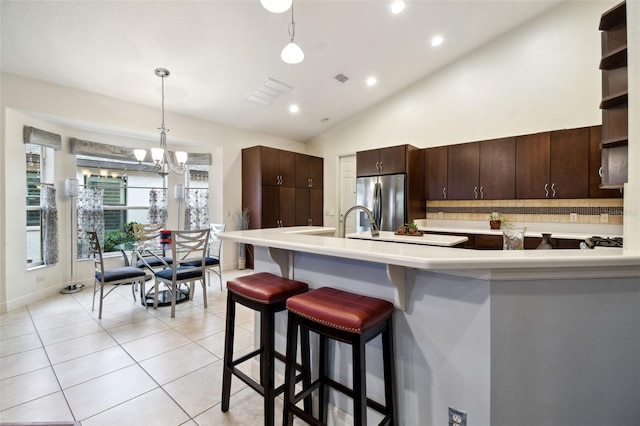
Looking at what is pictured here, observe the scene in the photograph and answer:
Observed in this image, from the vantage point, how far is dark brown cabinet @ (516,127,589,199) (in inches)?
133

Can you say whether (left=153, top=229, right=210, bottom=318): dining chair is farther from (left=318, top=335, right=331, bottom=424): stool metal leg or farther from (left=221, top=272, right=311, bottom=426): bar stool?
(left=318, top=335, right=331, bottom=424): stool metal leg

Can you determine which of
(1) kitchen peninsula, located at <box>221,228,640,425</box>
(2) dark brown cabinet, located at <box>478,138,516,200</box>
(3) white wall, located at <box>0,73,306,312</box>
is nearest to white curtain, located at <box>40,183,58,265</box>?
(3) white wall, located at <box>0,73,306,312</box>

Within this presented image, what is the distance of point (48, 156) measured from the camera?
12.7 ft

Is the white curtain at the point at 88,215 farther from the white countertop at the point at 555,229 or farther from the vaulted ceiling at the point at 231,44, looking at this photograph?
the white countertop at the point at 555,229

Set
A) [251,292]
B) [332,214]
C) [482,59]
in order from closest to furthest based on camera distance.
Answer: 1. [251,292]
2. [482,59]
3. [332,214]

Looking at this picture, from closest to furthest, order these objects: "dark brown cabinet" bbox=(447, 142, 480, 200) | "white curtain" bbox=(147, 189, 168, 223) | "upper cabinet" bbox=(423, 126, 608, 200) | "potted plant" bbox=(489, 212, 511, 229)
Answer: "upper cabinet" bbox=(423, 126, 608, 200), "potted plant" bbox=(489, 212, 511, 229), "dark brown cabinet" bbox=(447, 142, 480, 200), "white curtain" bbox=(147, 189, 168, 223)

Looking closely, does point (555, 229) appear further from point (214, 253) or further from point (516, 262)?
point (214, 253)

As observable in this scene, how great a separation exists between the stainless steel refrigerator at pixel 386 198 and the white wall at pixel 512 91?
36.7 inches

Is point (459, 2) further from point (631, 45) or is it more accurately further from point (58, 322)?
point (58, 322)

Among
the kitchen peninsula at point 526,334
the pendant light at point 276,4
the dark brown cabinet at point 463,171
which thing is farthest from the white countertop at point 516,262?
the dark brown cabinet at point 463,171

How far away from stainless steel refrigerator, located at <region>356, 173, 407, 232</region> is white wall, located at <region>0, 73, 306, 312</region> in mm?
2506

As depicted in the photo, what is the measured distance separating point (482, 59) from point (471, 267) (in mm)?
4566

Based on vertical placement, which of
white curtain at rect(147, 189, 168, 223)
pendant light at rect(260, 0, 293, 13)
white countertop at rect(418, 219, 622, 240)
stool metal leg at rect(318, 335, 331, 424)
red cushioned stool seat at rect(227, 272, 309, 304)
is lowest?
stool metal leg at rect(318, 335, 331, 424)

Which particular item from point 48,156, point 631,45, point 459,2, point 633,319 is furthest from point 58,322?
point 459,2
